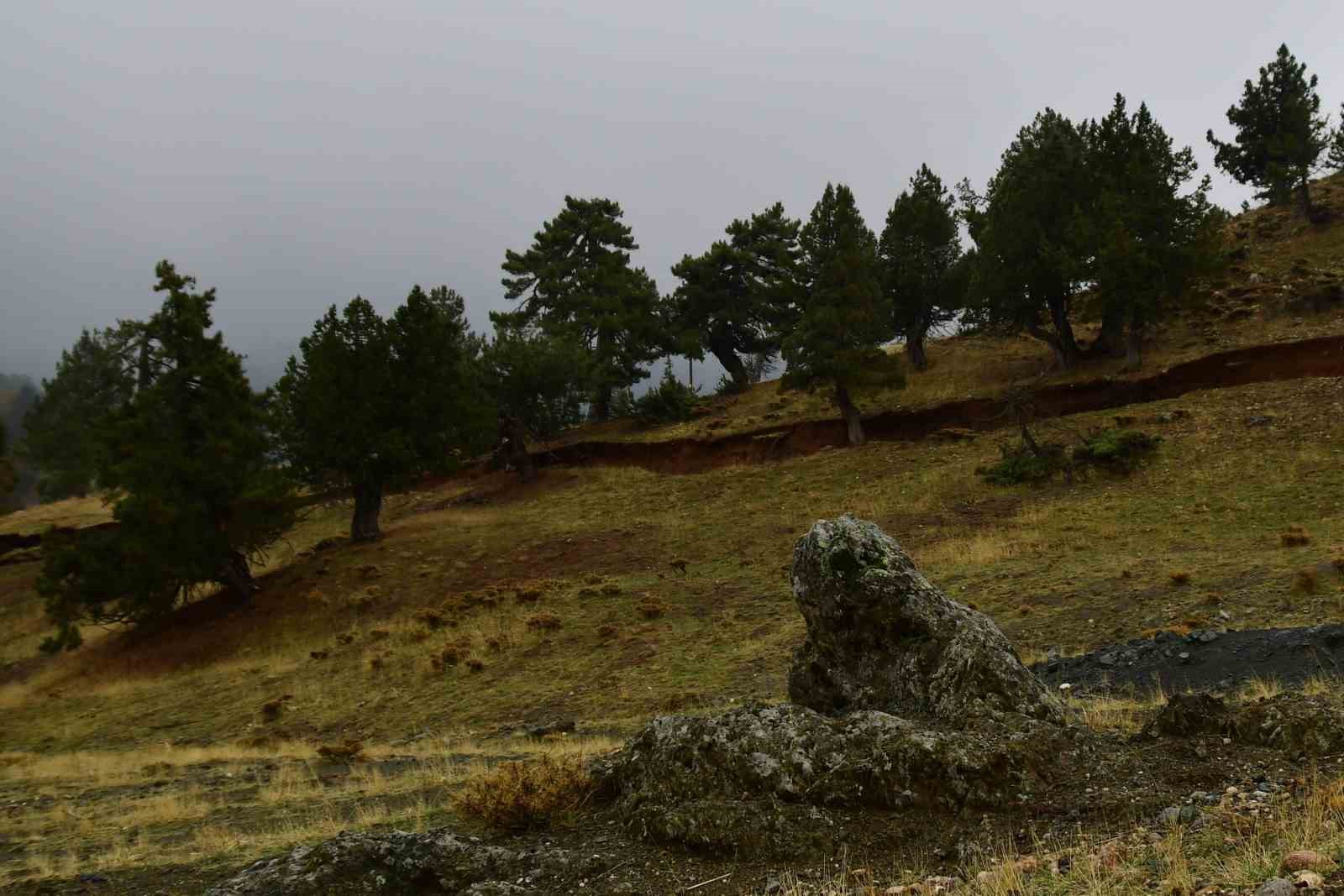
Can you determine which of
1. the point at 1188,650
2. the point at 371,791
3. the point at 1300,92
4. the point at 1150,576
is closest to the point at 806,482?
the point at 1150,576

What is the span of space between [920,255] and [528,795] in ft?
154

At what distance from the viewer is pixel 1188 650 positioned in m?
11.7

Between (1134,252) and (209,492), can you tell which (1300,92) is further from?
(209,492)

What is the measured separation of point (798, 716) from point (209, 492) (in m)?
31.2

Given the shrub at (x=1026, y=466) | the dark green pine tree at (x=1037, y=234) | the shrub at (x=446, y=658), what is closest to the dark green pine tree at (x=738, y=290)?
the dark green pine tree at (x=1037, y=234)

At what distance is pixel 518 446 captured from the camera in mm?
47031

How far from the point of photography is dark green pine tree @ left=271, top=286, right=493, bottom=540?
35438 mm

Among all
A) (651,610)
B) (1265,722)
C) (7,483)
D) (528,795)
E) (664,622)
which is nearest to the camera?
(1265,722)

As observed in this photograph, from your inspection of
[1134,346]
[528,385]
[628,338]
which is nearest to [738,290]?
[628,338]

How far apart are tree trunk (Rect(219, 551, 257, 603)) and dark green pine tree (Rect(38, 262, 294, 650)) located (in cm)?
5

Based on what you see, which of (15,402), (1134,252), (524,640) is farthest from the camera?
(15,402)

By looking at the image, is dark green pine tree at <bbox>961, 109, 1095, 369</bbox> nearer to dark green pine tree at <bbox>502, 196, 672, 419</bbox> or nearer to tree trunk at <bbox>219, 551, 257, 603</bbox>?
dark green pine tree at <bbox>502, 196, 672, 419</bbox>

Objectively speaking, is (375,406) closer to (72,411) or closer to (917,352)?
(917,352)

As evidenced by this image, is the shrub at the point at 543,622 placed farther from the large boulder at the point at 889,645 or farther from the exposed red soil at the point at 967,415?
the exposed red soil at the point at 967,415
